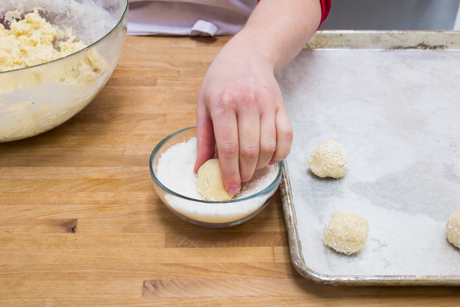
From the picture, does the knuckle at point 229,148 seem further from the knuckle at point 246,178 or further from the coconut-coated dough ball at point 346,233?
the coconut-coated dough ball at point 346,233

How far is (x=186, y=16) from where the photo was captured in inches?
59.2

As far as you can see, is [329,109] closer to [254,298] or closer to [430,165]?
[430,165]

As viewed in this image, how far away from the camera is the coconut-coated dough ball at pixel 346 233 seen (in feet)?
2.39

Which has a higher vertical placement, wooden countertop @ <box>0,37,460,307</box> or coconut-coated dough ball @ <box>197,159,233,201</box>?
coconut-coated dough ball @ <box>197,159,233,201</box>

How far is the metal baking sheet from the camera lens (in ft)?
2.51

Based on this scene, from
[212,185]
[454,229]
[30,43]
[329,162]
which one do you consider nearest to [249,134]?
[212,185]

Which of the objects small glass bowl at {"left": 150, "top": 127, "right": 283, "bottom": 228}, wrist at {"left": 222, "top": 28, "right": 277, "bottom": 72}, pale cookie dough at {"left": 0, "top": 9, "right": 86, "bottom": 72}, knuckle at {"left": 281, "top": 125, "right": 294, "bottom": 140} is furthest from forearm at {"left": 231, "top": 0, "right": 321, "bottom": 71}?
pale cookie dough at {"left": 0, "top": 9, "right": 86, "bottom": 72}

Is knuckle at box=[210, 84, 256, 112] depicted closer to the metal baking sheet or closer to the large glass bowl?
the metal baking sheet

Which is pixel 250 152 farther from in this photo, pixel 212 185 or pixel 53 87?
pixel 53 87

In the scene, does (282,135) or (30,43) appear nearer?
(282,135)

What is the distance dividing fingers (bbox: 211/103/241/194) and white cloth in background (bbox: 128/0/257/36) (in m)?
0.79

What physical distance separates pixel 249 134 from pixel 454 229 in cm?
47

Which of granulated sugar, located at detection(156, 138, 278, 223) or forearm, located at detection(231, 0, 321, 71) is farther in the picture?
forearm, located at detection(231, 0, 321, 71)

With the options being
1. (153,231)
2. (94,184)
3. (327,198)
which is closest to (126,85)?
(94,184)
